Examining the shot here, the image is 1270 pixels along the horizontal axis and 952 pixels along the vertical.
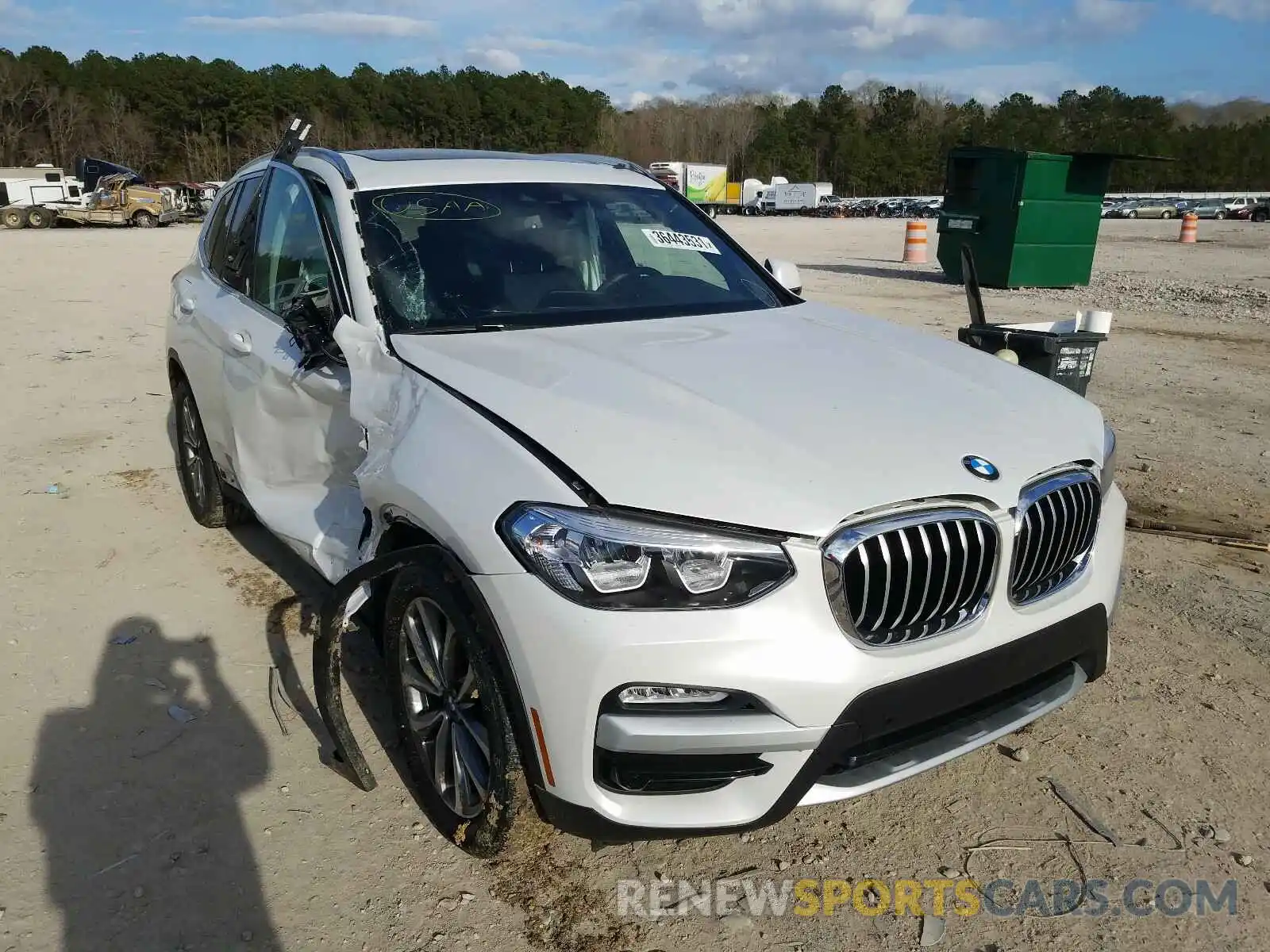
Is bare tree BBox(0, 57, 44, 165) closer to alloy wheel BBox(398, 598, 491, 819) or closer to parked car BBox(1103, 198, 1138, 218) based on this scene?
parked car BBox(1103, 198, 1138, 218)

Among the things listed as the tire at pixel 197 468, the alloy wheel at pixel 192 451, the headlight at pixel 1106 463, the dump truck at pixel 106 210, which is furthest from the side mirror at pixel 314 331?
the dump truck at pixel 106 210

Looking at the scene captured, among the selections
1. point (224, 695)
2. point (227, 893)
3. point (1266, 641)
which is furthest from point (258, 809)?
point (1266, 641)

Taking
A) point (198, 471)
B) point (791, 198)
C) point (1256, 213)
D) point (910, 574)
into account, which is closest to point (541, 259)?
point (910, 574)

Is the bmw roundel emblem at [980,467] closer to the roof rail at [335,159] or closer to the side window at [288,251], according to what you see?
the side window at [288,251]

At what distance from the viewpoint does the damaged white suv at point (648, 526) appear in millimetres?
2123

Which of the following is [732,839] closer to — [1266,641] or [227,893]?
[227,893]

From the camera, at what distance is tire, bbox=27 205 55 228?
1535 inches

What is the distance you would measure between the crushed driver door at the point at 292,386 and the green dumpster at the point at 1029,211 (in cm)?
1377

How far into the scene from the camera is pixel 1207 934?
238 centimetres

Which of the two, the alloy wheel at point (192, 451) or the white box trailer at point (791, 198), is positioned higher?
the alloy wheel at point (192, 451)

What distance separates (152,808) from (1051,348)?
4725mm

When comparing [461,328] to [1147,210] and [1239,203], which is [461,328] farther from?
[1239,203]

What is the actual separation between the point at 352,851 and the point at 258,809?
374 mm

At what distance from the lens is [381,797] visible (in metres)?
2.92
